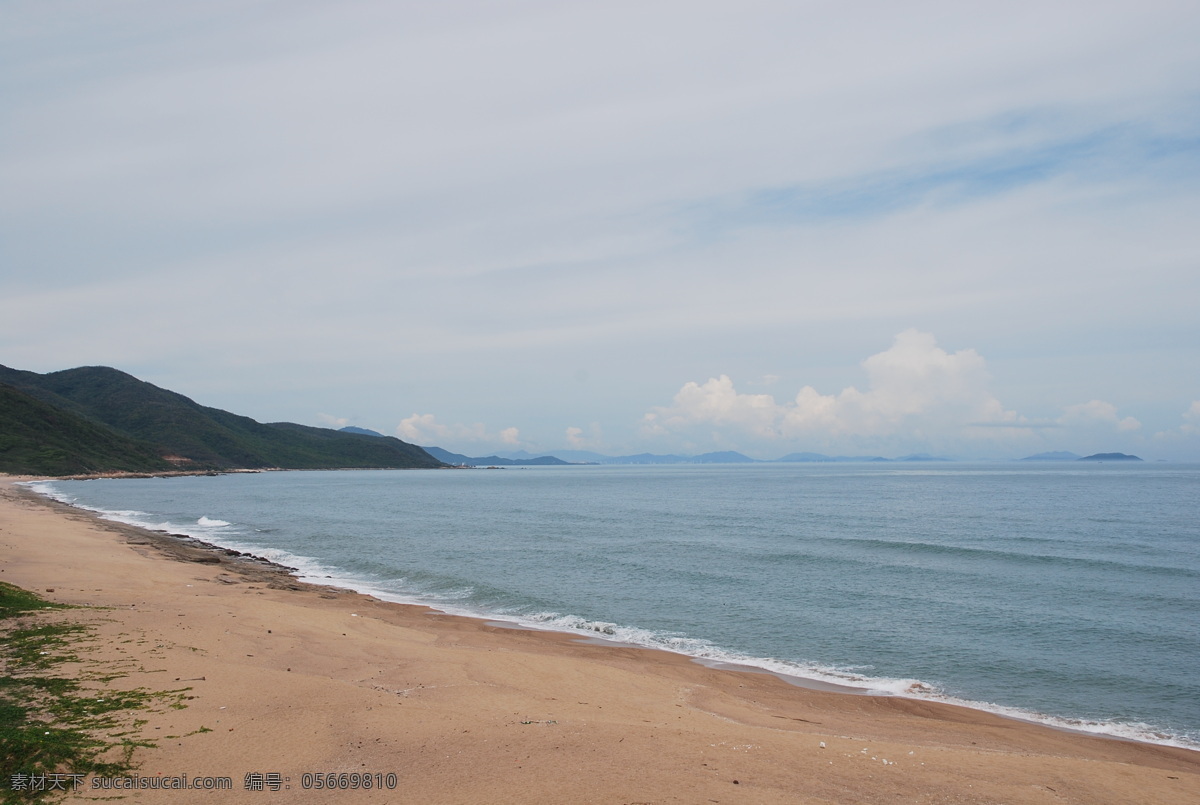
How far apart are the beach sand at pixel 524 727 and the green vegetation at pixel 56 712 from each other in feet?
0.94

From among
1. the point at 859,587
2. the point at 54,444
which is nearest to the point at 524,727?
A: the point at 859,587

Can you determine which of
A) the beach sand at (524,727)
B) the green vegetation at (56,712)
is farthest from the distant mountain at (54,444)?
the green vegetation at (56,712)

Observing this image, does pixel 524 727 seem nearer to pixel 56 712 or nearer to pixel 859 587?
pixel 56 712

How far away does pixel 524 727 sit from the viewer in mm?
10750

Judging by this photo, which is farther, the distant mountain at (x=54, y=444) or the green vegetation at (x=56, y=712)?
the distant mountain at (x=54, y=444)

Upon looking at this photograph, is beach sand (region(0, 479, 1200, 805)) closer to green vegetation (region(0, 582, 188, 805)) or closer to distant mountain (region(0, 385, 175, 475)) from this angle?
green vegetation (region(0, 582, 188, 805))

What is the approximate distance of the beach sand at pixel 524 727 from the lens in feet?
28.5

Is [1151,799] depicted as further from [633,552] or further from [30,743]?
[633,552]

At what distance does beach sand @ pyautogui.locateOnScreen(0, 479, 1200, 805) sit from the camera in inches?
342

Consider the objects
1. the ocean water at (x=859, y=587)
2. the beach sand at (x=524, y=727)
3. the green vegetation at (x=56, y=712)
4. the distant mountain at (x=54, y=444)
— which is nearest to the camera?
the green vegetation at (x=56, y=712)

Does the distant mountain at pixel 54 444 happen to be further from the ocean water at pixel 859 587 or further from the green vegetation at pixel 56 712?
the green vegetation at pixel 56 712

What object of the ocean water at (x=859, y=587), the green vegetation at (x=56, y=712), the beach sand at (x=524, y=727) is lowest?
the ocean water at (x=859, y=587)

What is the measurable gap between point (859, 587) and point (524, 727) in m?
23.5

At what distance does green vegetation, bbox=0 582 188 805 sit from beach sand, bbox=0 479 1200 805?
0.29 meters
